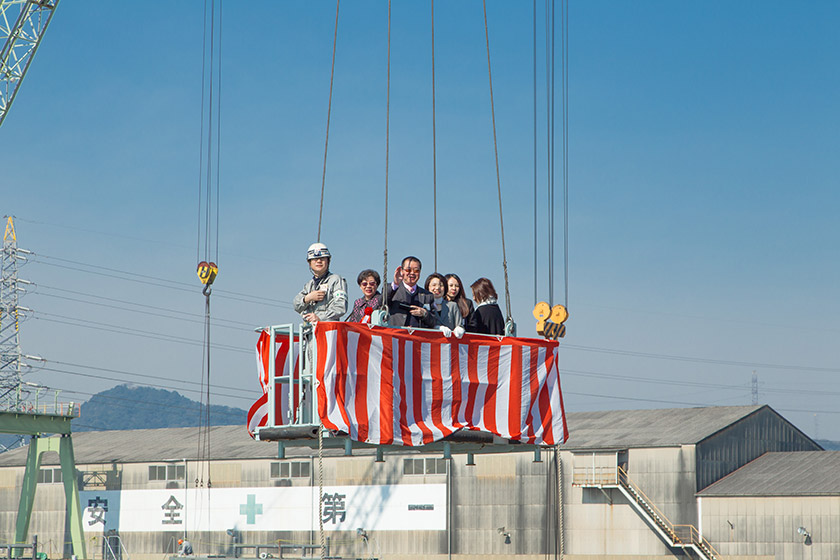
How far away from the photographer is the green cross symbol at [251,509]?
5659 centimetres

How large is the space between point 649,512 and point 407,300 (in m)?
34.0

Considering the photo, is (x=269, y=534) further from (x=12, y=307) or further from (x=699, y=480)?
(x=12, y=307)

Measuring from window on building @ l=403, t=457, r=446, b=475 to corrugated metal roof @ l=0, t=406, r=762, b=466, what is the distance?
236 inches

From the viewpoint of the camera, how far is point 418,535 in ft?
171

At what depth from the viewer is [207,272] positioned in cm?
3173

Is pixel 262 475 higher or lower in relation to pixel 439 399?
lower

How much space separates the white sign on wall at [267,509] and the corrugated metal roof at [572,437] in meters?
2.07

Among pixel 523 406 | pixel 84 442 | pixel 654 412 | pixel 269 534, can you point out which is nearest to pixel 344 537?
pixel 269 534

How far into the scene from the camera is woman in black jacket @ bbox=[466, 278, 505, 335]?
1784cm

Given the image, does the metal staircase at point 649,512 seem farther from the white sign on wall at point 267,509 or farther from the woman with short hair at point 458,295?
the woman with short hair at point 458,295

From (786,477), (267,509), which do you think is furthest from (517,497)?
(267,509)

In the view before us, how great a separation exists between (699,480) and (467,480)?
10874 mm

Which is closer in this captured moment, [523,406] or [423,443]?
[423,443]

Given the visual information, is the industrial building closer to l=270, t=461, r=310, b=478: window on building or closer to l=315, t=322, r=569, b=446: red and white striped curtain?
l=270, t=461, r=310, b=478: window on building
